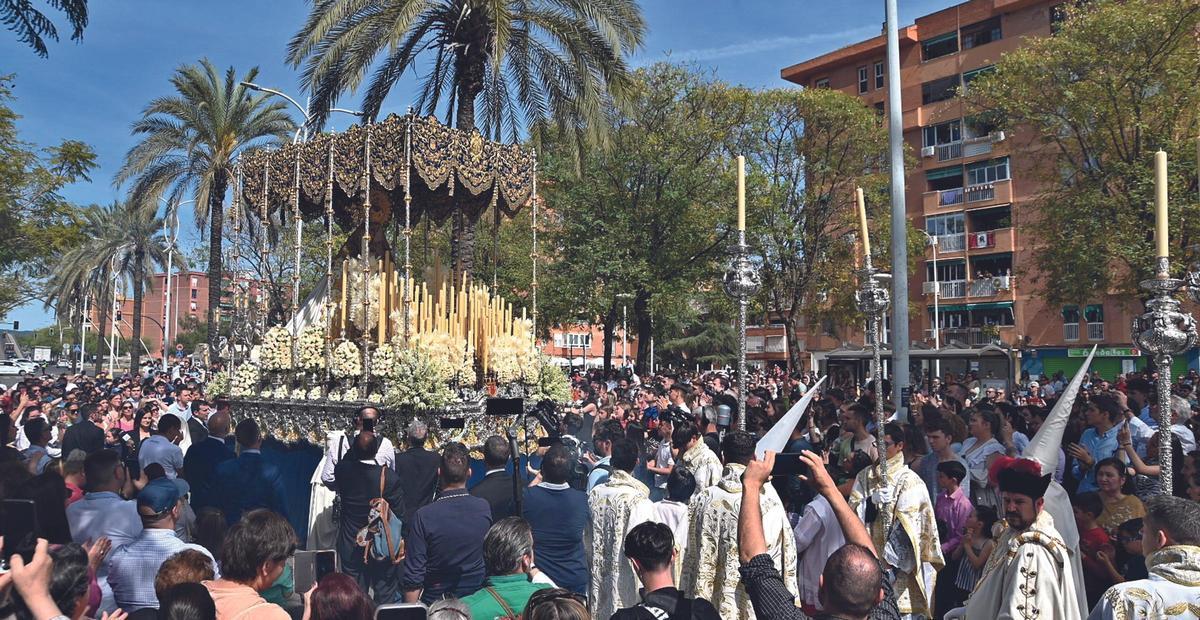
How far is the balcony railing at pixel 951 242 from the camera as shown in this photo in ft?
153

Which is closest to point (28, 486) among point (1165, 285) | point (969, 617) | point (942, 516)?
point (969, 617)

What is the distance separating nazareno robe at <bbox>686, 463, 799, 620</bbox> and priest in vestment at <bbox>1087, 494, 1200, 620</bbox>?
1610mm

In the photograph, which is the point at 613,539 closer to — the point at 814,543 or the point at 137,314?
the point at 814,543

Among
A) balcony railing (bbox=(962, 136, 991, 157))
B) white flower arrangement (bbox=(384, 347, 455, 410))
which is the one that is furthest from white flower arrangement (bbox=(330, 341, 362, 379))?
balcony railing (bbox=(962, 136, 991, 157))

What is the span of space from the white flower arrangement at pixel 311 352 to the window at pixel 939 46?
43.0 m

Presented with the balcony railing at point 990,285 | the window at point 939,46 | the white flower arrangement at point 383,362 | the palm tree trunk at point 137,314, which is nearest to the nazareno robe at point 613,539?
the white flower arrangement at point 383,362

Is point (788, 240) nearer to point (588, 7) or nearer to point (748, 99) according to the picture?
point (748, 99)

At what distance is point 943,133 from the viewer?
1892 inches

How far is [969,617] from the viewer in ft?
Result: 14.2

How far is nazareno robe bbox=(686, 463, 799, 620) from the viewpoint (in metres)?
5.02

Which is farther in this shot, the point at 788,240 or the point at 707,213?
the point at 788,240

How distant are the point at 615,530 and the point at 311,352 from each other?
845cm

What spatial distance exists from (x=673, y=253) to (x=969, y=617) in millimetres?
24750

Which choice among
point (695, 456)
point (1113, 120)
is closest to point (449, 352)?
point (695, 456)
